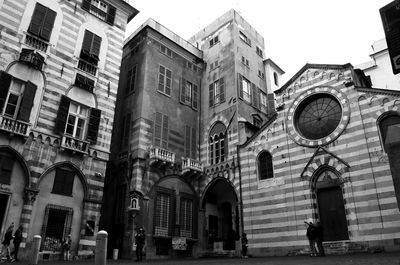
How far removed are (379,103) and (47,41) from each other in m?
19.2

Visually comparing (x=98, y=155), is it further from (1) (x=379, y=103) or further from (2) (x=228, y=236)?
(1) (x=379, y=103)

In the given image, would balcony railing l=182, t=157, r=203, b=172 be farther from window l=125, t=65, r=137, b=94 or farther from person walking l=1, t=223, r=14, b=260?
person walking l=1, t=223, r=14, b=260

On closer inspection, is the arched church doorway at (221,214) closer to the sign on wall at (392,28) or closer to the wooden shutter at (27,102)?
the wooden shutter at (27,102)

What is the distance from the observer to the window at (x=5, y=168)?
15.5 m

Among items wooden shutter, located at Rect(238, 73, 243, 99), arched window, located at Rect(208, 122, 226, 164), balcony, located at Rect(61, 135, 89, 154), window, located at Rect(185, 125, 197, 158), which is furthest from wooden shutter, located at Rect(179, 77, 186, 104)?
balcony, located at Rect(61, 135, 89, 154)

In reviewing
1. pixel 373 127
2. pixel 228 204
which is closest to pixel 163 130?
pixel 228 204

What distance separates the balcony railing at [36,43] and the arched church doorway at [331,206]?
693 inches

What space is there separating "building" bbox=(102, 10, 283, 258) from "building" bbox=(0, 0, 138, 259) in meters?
2.91

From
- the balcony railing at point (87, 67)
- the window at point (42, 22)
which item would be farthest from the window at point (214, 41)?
the window at point (42, 22)

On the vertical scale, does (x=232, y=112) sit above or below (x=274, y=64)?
below

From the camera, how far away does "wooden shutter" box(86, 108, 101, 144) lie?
62.4 feet

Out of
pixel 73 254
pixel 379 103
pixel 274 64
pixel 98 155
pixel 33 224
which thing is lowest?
pixel 73 254

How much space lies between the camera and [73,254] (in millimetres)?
16828

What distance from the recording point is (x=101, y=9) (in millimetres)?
22219
